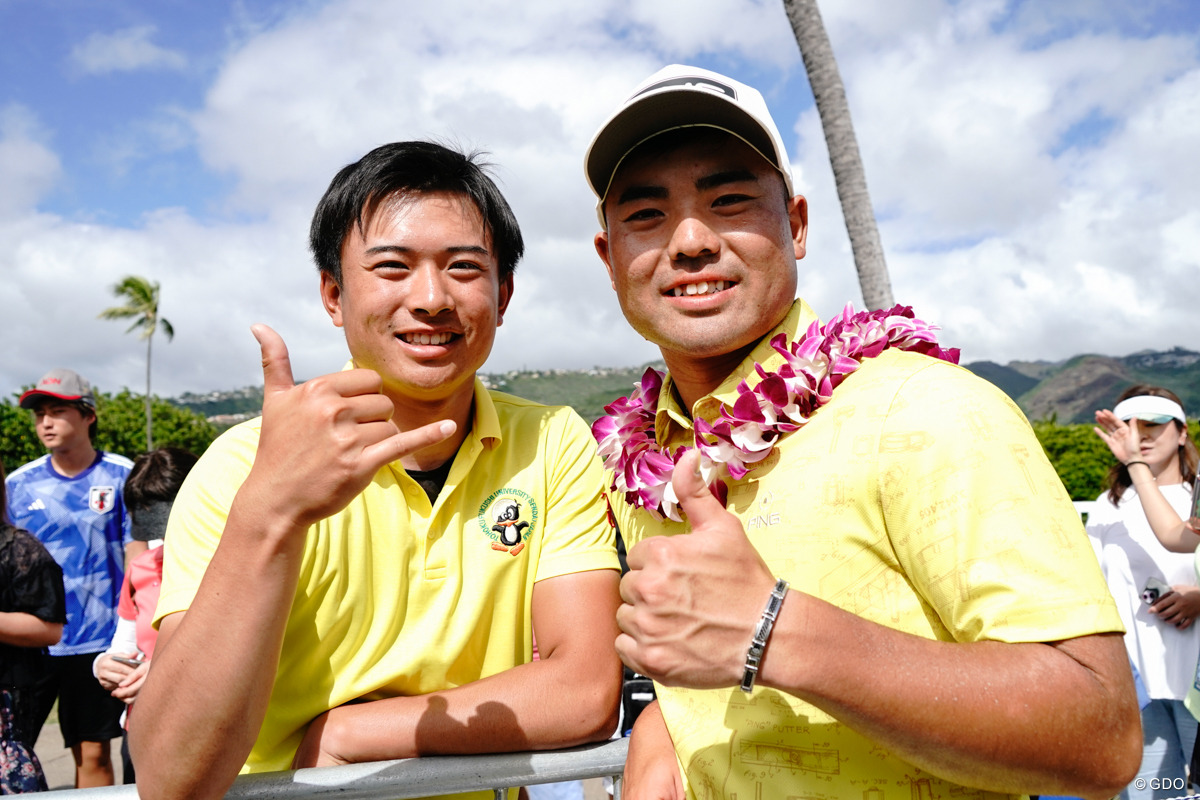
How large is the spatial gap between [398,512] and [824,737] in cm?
118

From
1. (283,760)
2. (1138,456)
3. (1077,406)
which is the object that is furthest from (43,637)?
(1077,406)

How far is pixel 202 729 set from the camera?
161 centimetres

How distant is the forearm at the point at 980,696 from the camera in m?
1.25

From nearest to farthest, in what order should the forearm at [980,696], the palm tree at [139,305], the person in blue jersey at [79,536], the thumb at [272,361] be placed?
the forearm at [980,696]
the thumb at [272,361]
the person in blue jersey at [79,536]
the palm tree at [139,305]

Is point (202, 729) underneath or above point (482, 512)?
underneath

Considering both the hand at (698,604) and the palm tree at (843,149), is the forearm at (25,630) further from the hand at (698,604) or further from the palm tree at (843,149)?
the palm tree at (843,149)

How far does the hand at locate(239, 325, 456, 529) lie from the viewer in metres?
1.57

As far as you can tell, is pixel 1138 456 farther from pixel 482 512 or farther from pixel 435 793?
pixel 435 793

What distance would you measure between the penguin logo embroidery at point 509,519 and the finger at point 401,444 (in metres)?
0.67

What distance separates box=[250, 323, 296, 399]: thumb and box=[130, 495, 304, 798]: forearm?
0.26m

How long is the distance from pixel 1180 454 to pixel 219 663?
561 cm

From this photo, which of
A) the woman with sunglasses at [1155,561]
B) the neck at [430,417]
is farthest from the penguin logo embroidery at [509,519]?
the woman with sunglasses at [1155,561]

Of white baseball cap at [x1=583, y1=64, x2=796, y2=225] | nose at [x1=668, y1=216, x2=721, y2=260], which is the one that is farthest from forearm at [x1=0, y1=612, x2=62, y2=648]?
nose at [x1=668, y1=216, x2=721, y2=260]

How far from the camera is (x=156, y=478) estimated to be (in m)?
5.14
